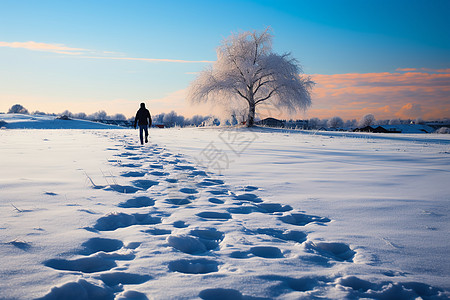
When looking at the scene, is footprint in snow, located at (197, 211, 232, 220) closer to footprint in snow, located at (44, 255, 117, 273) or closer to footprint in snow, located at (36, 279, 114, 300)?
→ footprint in snow, located at (44, 255, 117, 273)

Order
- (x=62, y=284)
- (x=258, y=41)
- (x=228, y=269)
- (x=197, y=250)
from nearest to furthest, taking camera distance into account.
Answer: (x=62, y=284) < (x=228, y=269) < (x=197, y=250) < (x=258, y=41)

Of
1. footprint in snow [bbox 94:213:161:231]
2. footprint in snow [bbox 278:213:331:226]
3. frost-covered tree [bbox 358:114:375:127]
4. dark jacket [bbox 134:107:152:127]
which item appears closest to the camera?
footprint in snow [bbox 94:213:161:231]

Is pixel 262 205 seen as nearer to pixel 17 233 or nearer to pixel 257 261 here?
pixel 257 261

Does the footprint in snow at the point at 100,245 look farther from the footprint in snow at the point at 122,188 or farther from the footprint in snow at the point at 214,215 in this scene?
the footprint in snow at the point at 122,188

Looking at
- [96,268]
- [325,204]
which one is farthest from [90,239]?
[325,204]

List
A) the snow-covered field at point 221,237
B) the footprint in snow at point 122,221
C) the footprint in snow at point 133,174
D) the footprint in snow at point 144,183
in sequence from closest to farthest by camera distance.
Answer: the snow-covered field at point 221,237 → the footprint in snow at point 122,221 → the footprint in snow at point 144,183 → the footprint in snow at point 133,174

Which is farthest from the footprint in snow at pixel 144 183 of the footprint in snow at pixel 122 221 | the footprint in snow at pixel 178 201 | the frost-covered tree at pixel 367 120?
the frost-covered tree at pixel 367 120

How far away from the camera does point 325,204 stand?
3213mm

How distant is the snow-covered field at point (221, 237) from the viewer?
5.20 ft

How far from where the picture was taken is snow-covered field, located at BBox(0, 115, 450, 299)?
62.4 inches

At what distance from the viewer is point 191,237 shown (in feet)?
7.22

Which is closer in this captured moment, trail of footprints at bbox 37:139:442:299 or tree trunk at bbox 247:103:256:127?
trail of footprints at bbox 37:139:442:299

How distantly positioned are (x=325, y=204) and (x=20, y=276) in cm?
280

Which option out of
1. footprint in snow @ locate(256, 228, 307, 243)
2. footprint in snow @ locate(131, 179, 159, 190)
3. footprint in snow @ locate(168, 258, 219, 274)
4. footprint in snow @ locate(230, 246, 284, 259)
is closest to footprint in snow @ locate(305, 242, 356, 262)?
footprint in snow @ locate(256, 228, 307, 243)
